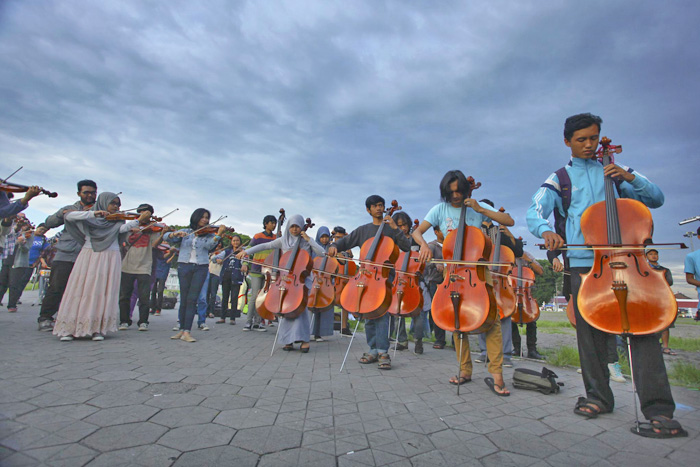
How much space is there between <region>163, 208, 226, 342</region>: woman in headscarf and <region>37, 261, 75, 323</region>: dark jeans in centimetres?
159

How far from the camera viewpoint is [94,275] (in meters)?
5.21

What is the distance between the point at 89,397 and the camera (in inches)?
95.4

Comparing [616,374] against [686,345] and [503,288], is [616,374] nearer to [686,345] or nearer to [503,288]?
[503,288]

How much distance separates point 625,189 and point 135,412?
4.03 m

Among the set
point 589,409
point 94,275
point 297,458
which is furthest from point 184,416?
point 94,275

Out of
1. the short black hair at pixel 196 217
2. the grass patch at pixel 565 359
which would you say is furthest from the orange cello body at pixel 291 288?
the grass patch at pixel 565 359

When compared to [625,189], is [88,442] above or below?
below

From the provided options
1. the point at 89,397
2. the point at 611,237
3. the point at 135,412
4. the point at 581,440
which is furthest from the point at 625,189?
the point at 89,397

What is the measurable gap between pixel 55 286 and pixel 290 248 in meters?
3.72

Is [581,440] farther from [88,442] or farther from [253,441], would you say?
[88,442]

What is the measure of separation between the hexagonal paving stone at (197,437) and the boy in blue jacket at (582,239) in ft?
8.29

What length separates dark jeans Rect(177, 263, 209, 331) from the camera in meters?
5.74

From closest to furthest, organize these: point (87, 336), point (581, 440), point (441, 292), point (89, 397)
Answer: point (581, 440) → point (89, 397) → point (441, 292) → point (87, 336)

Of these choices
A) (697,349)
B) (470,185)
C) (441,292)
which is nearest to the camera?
(441,292)
